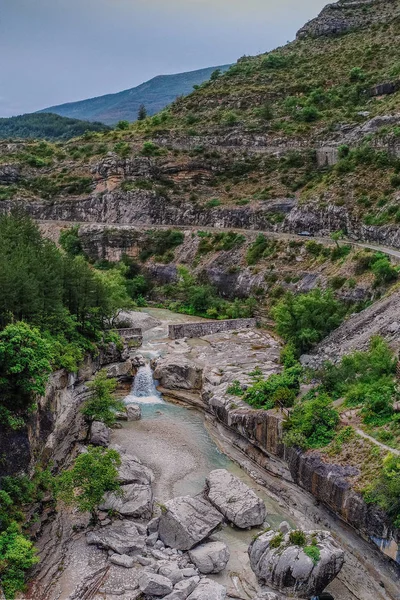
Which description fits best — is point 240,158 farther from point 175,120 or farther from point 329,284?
point 329,284

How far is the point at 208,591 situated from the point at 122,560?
4050mm

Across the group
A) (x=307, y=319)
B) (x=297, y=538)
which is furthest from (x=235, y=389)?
(x=297, y=538)

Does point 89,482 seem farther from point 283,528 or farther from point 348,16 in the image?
point 348,16

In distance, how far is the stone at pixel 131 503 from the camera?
25.7 metres

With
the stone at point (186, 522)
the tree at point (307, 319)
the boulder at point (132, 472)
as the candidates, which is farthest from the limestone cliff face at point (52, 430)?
the tree at point (307, 319)

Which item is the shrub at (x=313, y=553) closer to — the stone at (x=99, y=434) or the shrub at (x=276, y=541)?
the shrub at (x=276, y=541)

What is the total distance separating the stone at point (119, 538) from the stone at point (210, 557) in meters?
2.46

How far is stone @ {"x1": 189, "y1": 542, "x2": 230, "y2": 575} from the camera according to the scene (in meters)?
22.4

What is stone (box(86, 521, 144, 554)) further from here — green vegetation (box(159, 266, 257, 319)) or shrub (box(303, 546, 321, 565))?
green vegetation (box(159, 266, 257, 319))

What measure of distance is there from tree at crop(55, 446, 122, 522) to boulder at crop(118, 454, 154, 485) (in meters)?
1.75

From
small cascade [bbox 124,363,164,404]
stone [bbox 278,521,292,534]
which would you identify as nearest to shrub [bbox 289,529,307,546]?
stone [bbox 278,521,292,534]

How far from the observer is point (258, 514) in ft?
84.0

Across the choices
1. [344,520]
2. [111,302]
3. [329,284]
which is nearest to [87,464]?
[344,520]

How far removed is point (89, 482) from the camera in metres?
24.7
